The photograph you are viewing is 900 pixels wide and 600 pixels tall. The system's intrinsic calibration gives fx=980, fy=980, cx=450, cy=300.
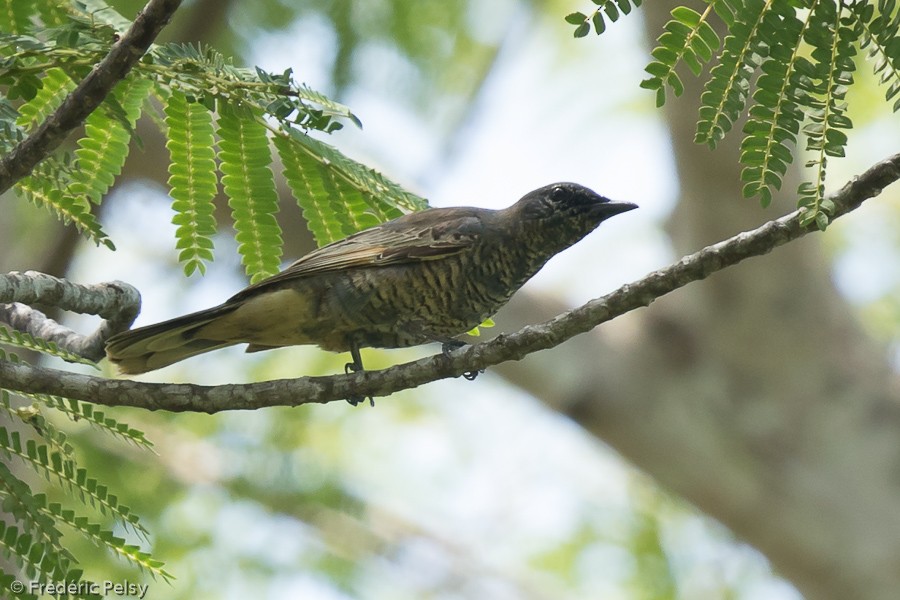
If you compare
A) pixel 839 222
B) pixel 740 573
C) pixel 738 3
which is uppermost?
pixel 839 222

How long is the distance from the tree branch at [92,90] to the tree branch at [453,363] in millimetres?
666

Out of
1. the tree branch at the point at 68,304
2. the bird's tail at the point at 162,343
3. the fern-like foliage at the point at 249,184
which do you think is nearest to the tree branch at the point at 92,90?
the tree branch at the point at 68,304

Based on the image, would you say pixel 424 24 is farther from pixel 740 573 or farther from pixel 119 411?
pixel 740 573

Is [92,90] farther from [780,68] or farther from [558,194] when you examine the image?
[558,194]

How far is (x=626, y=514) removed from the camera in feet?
38.9

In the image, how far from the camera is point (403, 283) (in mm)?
4590

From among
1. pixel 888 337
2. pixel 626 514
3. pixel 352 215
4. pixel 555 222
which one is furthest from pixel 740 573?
pixel 352 215

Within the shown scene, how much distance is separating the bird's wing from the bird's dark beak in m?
0.59

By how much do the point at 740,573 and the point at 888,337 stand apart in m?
3.39

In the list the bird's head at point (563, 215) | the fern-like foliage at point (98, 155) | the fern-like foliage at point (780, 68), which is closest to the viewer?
the fern-like foliage at point (780, 68)

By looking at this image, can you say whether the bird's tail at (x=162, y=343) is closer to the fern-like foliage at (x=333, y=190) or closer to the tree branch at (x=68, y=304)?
the tree branch at (x=68, y=304)

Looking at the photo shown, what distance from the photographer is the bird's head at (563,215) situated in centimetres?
468

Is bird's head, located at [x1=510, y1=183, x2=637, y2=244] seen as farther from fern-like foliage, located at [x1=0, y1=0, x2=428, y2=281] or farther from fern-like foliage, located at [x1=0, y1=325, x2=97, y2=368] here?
fern-like foliage, located at [x1=0, y1=325, x2=97, y2=368]

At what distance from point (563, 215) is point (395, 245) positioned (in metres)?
0.82
